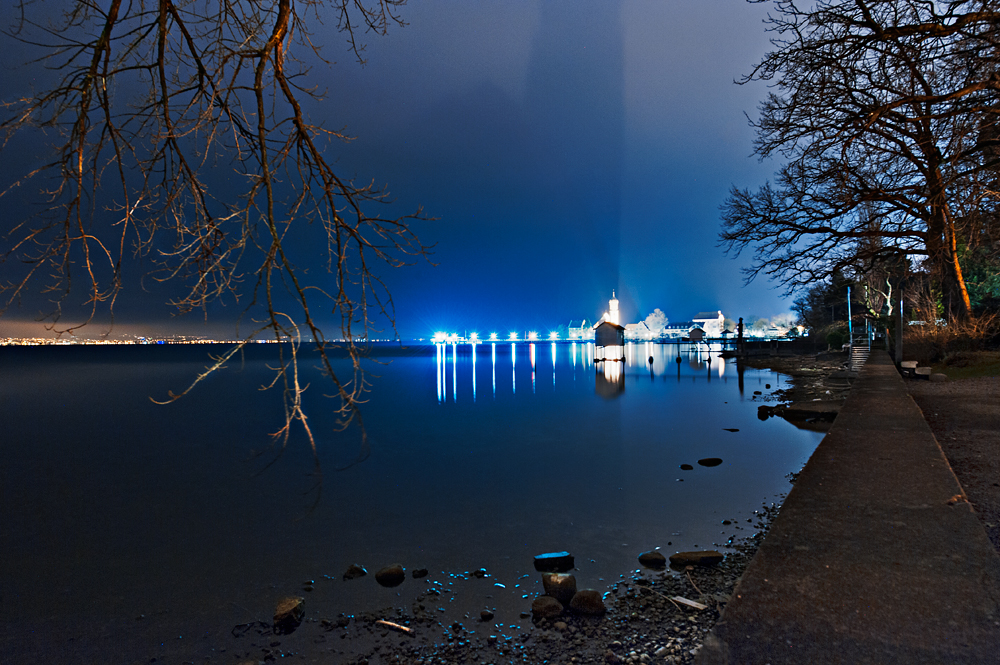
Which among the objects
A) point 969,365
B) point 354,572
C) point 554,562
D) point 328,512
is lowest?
point 328,512

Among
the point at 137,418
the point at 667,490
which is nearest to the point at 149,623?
the point at 667,490

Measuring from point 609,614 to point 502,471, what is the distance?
26.8 feet

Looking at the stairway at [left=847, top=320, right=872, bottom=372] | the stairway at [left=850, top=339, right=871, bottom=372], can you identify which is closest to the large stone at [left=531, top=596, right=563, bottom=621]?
the stairway at [left=847, top=320, right=872, bottom=372]

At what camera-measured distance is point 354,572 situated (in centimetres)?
718

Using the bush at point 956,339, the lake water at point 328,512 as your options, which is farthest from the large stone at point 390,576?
the bush at point 956,339

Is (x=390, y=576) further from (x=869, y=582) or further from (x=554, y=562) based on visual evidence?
(x=869, y=582)

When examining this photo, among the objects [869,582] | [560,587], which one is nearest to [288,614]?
[560,587]

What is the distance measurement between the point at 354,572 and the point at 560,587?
9.97 feet

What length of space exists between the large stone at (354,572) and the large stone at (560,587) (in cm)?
269

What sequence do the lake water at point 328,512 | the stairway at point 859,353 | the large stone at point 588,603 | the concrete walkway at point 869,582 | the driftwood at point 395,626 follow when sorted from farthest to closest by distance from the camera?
the stairway at point 859,353 < the lake water at point 328,512 < the driftwood at point 395,626 < the large stone at point 588,603 < the concrete walkway at point 869,582

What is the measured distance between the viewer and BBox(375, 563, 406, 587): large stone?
672 cm

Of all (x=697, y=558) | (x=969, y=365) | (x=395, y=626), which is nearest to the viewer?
(x=395, y=626)

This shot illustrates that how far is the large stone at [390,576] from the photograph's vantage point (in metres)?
6.72

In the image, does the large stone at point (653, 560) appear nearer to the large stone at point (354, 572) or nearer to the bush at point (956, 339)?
the large stone at point (354, 572)
